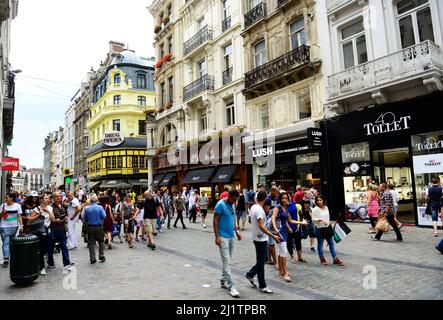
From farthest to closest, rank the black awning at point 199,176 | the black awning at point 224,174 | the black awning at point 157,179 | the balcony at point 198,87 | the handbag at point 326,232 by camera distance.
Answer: the black awning at point 157,179
the balcony at point 198,87
the black awning at point 199,176
the black awning at point 224,174
the handbag at point 326,232

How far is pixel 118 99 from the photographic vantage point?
145ft

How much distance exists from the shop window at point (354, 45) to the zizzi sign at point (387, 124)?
2.81m

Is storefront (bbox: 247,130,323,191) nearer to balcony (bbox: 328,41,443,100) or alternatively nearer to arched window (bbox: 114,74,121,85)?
balcony (bbox: 328,41,443,100)

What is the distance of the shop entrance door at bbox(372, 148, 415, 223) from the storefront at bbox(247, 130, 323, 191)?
2.68 m

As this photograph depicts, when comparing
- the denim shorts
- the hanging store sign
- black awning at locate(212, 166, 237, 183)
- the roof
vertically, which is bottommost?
the denim shorts

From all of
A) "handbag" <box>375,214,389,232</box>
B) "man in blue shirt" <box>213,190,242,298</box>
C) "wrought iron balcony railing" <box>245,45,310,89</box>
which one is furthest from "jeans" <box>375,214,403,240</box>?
"wrought iron balcony railing" <box>245,45,310,89</box>

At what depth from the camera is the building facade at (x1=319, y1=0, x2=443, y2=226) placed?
12.1 meters

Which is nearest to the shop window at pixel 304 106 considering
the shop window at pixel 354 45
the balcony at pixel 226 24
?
the shop window at pixel 354 45

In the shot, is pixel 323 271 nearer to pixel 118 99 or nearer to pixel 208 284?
pixel 208 284

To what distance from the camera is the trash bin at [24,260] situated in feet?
20.9

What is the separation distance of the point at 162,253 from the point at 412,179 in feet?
31.9

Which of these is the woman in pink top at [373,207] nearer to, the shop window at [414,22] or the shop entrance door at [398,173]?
the shop entrance door at [398,173]

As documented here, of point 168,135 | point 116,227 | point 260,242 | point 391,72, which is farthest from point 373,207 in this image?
point 168,135
